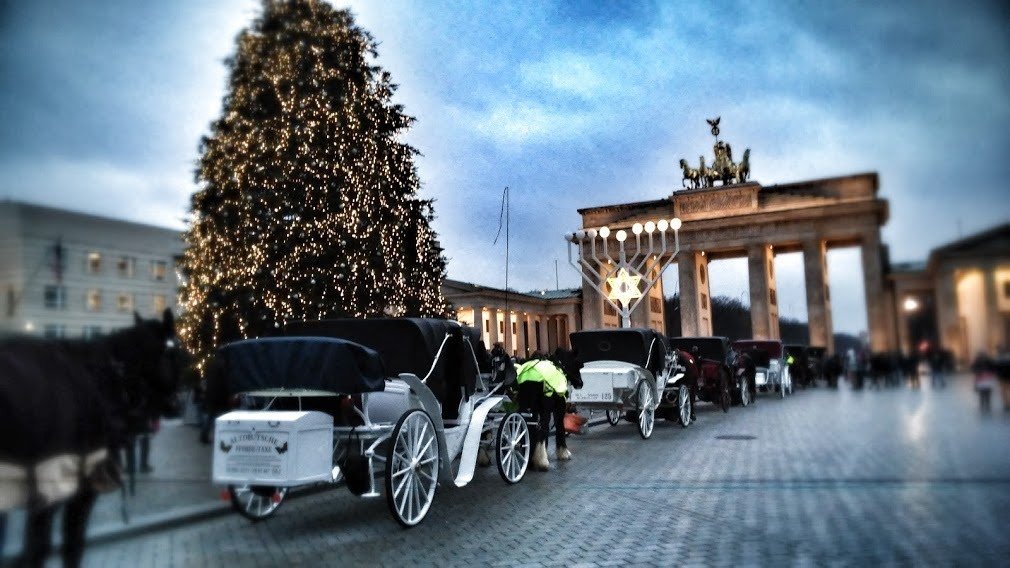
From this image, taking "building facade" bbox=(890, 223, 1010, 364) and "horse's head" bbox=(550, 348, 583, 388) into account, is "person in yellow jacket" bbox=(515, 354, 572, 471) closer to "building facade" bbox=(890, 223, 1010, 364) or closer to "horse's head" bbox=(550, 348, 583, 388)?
"horse's head" bbox=(550, 348, 583, 388)

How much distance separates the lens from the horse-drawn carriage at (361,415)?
182 inches

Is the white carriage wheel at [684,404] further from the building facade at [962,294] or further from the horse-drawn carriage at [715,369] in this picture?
the building facade at [962,294]

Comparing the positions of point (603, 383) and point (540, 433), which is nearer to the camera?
point (540, 433)

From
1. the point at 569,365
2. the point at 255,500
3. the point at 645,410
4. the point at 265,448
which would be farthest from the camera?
the point at 645,410

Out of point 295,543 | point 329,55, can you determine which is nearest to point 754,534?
point 295,543

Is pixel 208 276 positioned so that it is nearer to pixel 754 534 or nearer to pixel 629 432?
pixel 754 534

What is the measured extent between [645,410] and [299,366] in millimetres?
8987

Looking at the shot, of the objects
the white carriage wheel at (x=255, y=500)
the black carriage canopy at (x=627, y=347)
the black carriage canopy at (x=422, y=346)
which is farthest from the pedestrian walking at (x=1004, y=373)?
the black carriage canopy at (x=627, y=347)

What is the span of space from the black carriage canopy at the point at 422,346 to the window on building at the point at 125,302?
189 inches

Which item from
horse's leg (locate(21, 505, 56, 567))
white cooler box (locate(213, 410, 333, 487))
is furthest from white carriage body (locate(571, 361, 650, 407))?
horse's leg (locate(21, 505, 56, 567))

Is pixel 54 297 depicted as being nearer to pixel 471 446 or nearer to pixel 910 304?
pixel 910 304

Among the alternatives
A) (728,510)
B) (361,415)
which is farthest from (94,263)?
(728,510)

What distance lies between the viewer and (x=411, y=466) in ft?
19.6

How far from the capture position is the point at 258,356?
5035 millimetres
